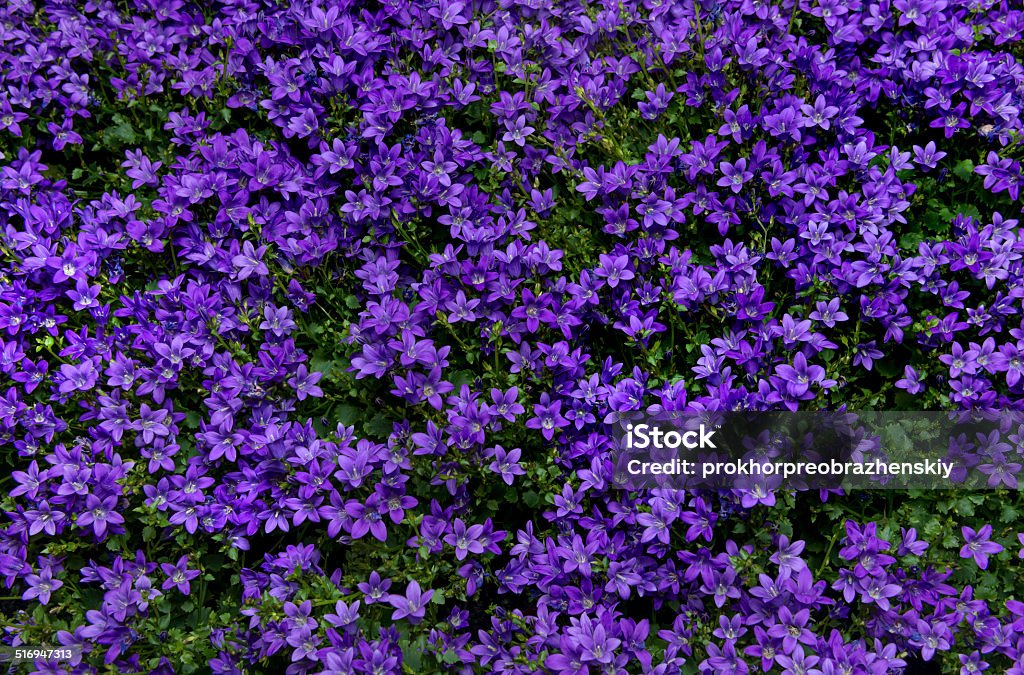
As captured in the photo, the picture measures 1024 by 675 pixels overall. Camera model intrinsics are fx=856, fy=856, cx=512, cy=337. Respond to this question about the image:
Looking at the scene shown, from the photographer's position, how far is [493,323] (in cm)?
387

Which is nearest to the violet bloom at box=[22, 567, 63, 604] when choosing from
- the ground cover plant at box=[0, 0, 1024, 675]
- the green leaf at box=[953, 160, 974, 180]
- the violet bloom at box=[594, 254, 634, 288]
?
the ground cover plant at box=[0, 0, 1024, 675]

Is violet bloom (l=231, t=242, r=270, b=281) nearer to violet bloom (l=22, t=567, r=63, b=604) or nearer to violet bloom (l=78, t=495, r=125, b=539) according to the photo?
violet bloom (l=78, t=495, r=125, b=539)

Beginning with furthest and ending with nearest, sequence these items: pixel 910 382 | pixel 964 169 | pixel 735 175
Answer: pixel 964 169 → pixel 735 175 → pixel 910 382

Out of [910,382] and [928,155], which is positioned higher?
[928,155]

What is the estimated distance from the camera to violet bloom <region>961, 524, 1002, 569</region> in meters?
3.40

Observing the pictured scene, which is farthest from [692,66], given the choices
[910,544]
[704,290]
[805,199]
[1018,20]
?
[910,544]

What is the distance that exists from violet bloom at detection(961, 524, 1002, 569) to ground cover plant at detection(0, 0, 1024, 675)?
0.04 ft

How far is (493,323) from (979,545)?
220cm

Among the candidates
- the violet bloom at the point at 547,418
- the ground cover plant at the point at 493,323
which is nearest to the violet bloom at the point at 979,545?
the ground cover plant at the point at 493,323

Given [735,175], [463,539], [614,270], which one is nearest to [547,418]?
[463,539]

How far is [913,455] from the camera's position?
3.65 meters


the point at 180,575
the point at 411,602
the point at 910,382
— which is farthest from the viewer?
the point at 910,382

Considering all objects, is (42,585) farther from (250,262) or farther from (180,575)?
(250,262)

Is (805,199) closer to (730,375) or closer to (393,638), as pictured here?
(730,375)
